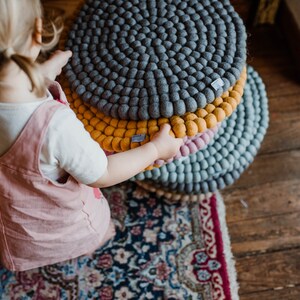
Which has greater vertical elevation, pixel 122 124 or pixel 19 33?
pixel 19 33

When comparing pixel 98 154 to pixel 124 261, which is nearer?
pixel 98 154

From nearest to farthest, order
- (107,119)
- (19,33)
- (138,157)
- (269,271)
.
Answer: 1. (19,33)
2. (138,157)
3. (107,119)
4. (269,271)

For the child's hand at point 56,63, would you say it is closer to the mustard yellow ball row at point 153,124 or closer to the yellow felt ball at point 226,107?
the mustard yellow ball row at point 153,124

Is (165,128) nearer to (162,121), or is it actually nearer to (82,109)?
(162,121)

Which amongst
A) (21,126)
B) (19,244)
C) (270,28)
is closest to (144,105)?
(21,126)

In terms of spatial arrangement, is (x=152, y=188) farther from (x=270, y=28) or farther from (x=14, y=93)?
(x=270, y=28)

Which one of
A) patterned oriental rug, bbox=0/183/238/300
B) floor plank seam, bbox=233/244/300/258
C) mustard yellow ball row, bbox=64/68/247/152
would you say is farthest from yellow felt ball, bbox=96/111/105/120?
floor plank seam, bbox=233/244/300/258

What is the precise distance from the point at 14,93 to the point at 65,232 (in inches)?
13.6

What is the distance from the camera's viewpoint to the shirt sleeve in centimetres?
70

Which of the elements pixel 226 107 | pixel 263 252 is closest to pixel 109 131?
pixel 226 107

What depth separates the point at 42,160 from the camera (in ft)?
2.38

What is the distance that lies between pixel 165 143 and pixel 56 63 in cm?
28

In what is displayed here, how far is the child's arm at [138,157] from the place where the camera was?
30.9 inches

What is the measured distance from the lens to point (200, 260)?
1111mm
